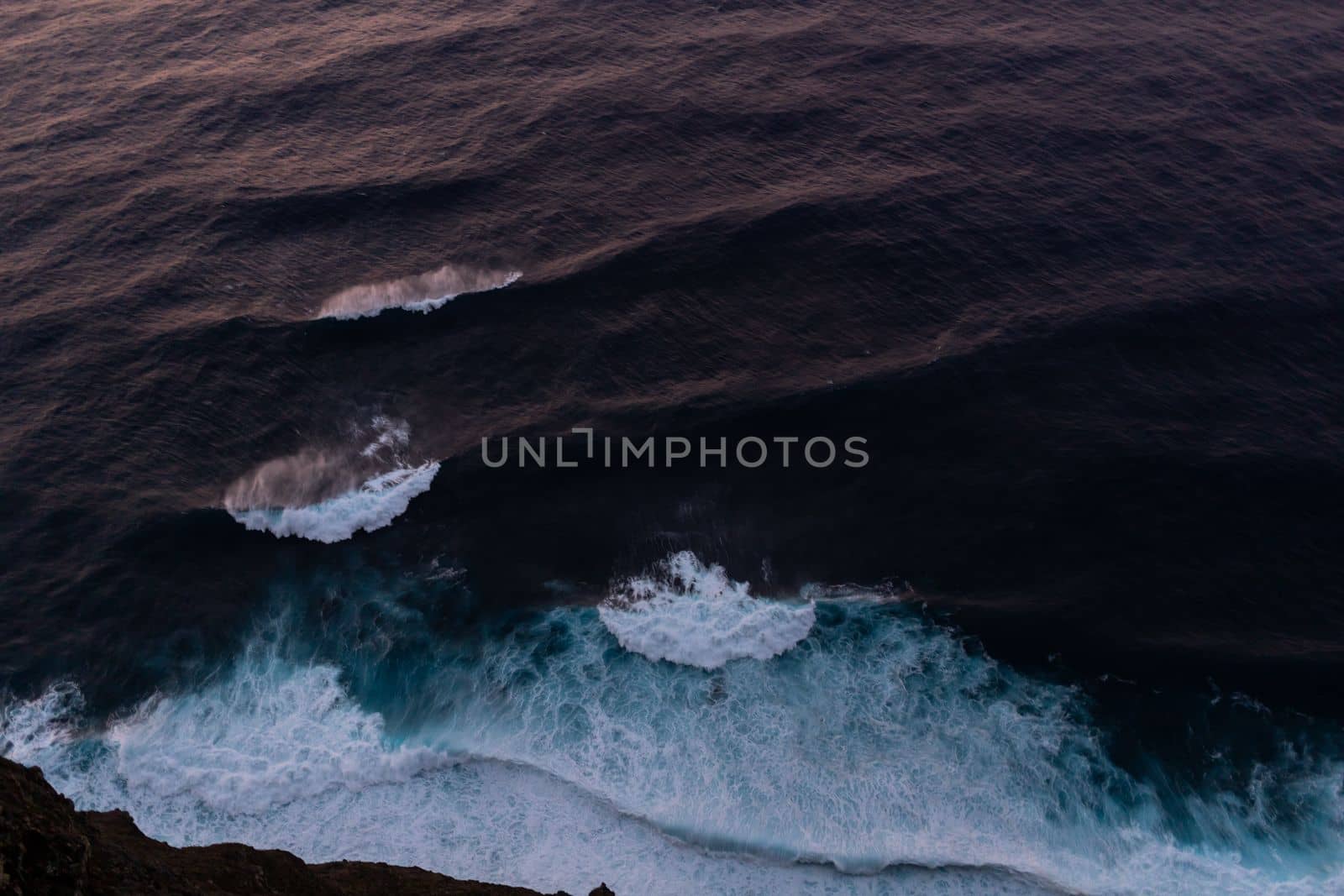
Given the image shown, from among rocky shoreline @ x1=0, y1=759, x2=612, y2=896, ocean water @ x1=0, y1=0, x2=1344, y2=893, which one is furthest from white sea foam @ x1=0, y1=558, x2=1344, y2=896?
rocky shoreline @ x1=0, y1=759, x2=612, y2=896

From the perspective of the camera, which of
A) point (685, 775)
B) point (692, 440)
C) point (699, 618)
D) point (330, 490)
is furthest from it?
point (692, 440)

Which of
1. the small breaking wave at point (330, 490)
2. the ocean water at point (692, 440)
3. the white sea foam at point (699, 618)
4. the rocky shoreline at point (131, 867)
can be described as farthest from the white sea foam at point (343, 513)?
the rocky shoreline at point (131, 867)

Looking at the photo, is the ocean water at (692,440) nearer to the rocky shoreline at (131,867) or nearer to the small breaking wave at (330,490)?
the small breaking wave at (330,490)

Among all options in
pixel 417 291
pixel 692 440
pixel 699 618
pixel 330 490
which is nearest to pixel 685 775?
pixel 699 618

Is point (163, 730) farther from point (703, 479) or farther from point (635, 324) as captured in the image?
point (635, 324)

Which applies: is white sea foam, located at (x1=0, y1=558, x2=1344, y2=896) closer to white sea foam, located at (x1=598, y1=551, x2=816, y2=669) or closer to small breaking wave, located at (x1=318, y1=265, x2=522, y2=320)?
white sea foam, located at (x1=598, y1=551, x2=816, y2=669)

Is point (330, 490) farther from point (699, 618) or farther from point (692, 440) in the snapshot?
point (699, 618)
